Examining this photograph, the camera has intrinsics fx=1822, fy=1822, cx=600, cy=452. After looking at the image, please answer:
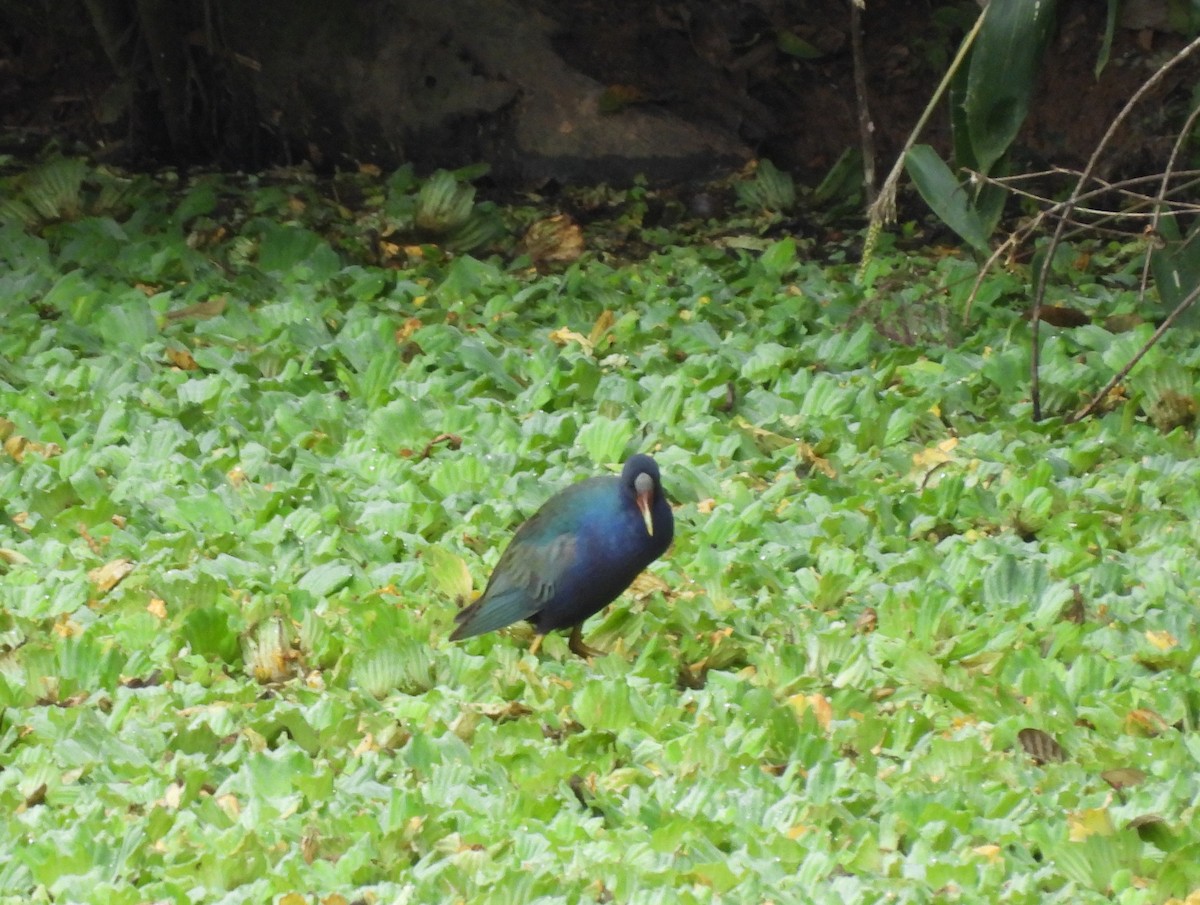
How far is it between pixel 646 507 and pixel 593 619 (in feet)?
1.39

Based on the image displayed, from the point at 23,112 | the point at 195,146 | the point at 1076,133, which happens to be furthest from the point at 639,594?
the point at 23,112

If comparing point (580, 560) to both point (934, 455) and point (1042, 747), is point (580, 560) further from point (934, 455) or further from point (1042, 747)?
point (934, 455)

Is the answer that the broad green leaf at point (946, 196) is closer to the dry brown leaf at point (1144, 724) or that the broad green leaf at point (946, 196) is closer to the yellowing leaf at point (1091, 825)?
the dry brown leaf at point (1144, 724)

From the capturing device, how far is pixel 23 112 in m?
8.38

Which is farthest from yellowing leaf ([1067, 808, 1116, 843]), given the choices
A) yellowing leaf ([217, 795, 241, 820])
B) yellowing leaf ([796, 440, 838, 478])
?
yellowing leaf ([796, 440, 838, 478])

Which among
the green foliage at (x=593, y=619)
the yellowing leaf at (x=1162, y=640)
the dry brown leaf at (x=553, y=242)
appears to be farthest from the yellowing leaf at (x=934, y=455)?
the dry brown leaf at (x=553, y=242)

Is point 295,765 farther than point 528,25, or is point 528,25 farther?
point 528,25

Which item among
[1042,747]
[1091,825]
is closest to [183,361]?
[1042,747]

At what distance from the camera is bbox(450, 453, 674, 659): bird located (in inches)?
150

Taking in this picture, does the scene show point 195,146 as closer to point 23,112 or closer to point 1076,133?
point 23,112

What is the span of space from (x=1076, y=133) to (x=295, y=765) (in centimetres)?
521

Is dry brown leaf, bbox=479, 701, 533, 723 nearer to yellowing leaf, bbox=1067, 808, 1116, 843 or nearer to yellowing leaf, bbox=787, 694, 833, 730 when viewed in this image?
yellowing leaf, bbox=787, 694, 833, 730

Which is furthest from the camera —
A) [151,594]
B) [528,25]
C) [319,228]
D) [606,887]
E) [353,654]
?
[528,25]

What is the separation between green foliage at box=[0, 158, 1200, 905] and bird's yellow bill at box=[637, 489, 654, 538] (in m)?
0.26
